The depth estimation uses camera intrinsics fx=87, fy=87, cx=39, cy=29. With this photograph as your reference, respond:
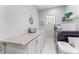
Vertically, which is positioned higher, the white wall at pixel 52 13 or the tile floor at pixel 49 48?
the white wall at pixel 52 13

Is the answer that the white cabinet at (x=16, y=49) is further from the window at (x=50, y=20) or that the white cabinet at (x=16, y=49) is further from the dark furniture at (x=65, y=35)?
the window at (x=50, y=20)

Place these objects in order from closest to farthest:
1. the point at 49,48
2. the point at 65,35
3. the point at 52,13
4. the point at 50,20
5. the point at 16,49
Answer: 1. the point at 16,49
2. the point at 65,35
3. the point at 49,48
4. the point at 50,20
5. the point at 52,13

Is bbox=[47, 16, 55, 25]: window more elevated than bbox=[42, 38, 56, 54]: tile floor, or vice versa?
bbox=[47, 16, 55, 25]: window

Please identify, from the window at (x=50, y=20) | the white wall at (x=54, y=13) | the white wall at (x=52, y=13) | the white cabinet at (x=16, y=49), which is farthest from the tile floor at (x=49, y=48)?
the white cabinet at (x=16, y=49)

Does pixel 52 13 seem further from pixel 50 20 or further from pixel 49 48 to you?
pixel 49 48

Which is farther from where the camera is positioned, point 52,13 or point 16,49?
point 52,13

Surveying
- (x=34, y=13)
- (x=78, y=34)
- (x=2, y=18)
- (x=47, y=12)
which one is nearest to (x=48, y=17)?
(x=47, y=12)

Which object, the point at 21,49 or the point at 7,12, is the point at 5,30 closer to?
the point at 7,12

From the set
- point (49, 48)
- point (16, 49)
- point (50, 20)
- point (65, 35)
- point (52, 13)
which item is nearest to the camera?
point (16, 49)

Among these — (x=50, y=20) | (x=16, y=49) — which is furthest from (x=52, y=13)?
(x=16, y=49)

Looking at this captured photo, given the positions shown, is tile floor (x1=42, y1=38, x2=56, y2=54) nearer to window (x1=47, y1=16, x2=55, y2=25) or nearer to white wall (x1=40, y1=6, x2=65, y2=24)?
window (x1=47, y1=16, x2=55, y2=25)

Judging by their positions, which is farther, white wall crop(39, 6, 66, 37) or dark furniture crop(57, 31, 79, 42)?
white wall crop(39, 6, 66, 37)

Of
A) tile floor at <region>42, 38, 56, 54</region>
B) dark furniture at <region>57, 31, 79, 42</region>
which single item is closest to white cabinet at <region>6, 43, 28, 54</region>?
tile floor at <region>42, 38, 56, 54</region>
